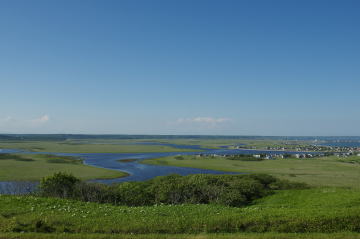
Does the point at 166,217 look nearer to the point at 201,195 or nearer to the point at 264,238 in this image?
the point at 264,238

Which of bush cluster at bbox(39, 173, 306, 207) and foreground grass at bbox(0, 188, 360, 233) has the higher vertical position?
foreground grass at bbox(0, 188, 360, 233)

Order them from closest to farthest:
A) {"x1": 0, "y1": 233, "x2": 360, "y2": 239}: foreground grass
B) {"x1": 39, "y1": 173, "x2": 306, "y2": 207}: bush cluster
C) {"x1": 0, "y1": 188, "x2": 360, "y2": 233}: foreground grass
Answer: {"x1": 0, "y1": 233, "x2": 360, "y2": 239}: foreground grass
{"x1": 0, "y1": 188, "x2": 360, "y2": 233}: foreground grass
{"x1": 39, "y1": 173, "x2": 306, "y2": 207}: bush cluster

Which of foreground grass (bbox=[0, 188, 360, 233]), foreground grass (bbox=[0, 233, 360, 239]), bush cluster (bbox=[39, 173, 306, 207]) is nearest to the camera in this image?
foreground grass (bbox=[0, 233, 360, 239])

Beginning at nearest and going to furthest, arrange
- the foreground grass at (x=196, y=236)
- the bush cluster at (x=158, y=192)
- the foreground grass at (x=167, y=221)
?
the foreground grass at (x=196, y=236)
the foreground grass at (x=167, y=221)
the bush cluster at (x=158, y=192)

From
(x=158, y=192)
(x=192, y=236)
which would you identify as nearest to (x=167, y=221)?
(x=192, y=236)

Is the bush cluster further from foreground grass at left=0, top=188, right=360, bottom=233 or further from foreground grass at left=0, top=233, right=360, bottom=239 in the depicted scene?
foreground grass at left=0, top=233, right=360, bottom=239

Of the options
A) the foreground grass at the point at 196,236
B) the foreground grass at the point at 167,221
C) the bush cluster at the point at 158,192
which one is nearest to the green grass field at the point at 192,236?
the foreground grass at the point at 196,236

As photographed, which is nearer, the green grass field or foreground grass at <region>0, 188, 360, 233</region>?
the green grass field

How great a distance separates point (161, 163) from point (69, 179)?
1779 inches

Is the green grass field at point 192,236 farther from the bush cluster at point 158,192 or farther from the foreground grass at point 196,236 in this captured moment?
the bush cluster at point 158,192

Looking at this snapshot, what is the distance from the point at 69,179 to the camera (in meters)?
30.8

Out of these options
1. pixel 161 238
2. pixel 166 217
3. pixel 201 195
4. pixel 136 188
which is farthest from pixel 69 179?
pixel 161 238

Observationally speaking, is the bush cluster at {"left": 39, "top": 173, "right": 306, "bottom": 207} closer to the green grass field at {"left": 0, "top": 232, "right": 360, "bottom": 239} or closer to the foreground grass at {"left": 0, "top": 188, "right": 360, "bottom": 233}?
the foreground grass at {"left": 0, "top": 188, "right": 360, "bottom": 233}

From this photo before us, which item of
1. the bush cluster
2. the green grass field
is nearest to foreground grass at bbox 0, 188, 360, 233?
the green grass field
